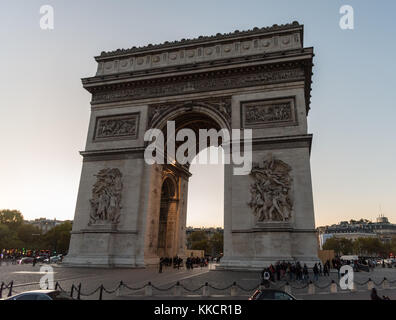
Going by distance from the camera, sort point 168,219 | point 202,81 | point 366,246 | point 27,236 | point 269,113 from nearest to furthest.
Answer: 1. point 269,113
2. point 202,81
3. point 168,219
4. point 27,236
5. point 366,246

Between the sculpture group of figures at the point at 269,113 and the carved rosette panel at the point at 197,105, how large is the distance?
1678 mm

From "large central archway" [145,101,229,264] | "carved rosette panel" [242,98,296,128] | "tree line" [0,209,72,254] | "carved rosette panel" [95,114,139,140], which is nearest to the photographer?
"carved rosette panel" [242,98,296,128]

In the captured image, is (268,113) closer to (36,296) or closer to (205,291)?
(205,291)

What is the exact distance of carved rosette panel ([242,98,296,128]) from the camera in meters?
21.5

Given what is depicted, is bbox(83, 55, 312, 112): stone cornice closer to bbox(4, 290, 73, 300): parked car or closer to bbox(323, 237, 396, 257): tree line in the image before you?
bbox(4, 290, 73, 300): parked car

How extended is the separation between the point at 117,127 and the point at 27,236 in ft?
199

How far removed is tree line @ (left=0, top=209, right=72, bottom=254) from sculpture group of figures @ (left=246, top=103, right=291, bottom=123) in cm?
5379

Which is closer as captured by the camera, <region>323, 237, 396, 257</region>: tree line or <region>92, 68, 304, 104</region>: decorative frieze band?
<region>92, 68, 304, 104</region>: decorative frieze band

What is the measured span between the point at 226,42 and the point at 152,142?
10.2 meters

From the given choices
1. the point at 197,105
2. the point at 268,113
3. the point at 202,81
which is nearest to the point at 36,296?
the point at 268,113

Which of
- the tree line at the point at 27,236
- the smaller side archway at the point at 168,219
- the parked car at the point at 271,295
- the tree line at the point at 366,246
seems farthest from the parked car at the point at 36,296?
the tree line at the point at 366,246

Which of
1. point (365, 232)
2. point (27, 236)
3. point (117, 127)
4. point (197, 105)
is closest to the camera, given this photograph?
point (197, 105)

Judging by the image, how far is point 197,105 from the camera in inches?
946

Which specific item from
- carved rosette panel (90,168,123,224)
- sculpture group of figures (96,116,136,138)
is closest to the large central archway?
sculpture group of figures (96,116,136,138)
